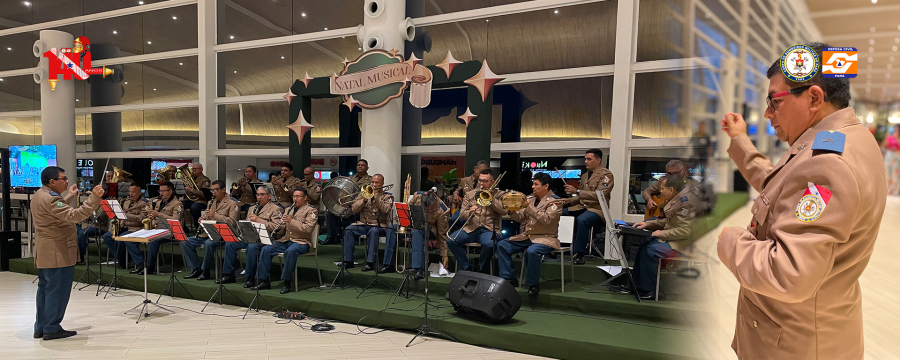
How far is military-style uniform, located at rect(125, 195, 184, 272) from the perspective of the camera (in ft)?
22.0

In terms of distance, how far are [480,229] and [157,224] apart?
15.4 feet

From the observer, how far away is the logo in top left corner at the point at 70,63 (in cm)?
1007

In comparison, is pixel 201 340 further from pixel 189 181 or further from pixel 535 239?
pixel 189 181

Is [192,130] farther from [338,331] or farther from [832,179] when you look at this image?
[832,179]

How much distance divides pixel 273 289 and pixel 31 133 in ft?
31.3

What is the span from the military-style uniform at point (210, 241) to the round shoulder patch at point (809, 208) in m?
6.26

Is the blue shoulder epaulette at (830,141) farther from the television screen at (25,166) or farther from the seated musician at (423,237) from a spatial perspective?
the television screen at (25,166)

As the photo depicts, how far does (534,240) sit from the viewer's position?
4902mm

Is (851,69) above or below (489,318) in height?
above

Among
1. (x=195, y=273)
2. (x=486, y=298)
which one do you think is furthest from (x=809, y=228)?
(x=195, y=273)

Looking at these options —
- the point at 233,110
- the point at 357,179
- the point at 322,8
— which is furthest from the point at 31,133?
the point at 357,179

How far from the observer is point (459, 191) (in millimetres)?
6348

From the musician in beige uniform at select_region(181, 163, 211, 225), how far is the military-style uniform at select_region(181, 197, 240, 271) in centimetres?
157

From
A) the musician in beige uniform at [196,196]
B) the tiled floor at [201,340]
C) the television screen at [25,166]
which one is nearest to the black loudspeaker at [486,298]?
the tiled floor at [201,340]
